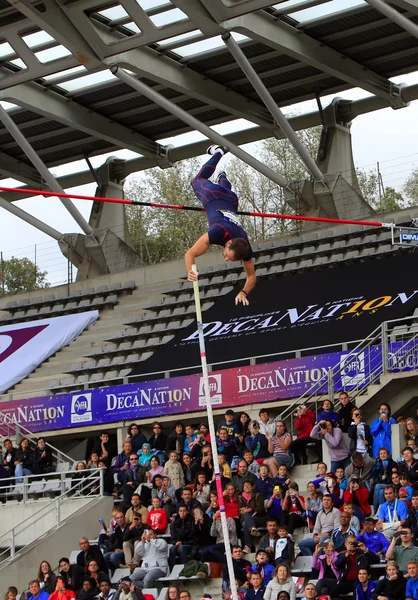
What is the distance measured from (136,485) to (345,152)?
13.7m

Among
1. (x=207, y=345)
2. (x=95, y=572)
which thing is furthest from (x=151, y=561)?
(x=207, y=345)

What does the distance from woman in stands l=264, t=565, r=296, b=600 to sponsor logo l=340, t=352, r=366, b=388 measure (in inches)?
224

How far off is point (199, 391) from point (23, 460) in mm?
3231

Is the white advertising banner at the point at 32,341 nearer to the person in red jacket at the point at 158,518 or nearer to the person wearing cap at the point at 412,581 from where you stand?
the person in red jacket at the point at 158,518

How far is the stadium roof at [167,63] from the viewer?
25.9 meters

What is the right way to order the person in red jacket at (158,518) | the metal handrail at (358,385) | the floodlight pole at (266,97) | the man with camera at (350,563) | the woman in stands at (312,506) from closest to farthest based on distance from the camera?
the man with camera at (350,563), the woman in stands at (312,506), the person in red jacket at (158,518), the metal handrail at (358,385), the floodlight pole at (266,97)

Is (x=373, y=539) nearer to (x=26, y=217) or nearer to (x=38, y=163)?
(x=38, y=163)

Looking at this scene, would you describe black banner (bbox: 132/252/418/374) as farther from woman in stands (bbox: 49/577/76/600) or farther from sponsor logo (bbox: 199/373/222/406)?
woman in stands (bbox: 49/577/76/600)

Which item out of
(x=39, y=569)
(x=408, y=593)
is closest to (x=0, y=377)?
(x=39, y=569)

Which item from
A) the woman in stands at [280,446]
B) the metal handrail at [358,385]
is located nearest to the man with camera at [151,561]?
the woman in stands at [280,446]

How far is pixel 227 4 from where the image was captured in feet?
82.9

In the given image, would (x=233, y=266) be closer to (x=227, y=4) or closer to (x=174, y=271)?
(x=174, y=271)

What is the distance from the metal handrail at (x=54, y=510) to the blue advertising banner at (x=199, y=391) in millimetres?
1941

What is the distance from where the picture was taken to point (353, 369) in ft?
69.5
